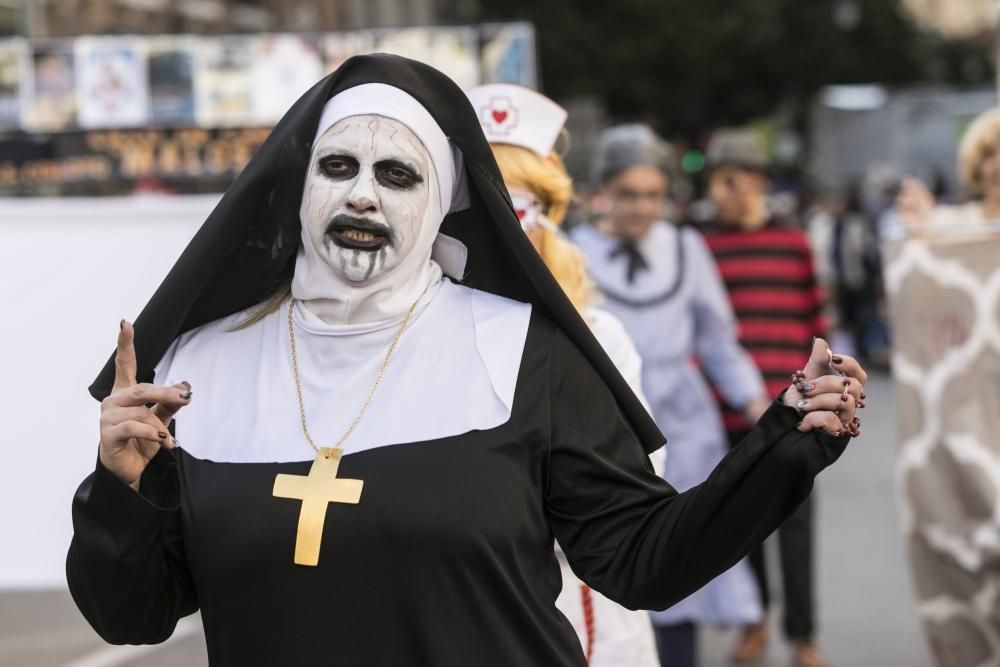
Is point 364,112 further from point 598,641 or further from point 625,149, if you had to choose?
point 625,149

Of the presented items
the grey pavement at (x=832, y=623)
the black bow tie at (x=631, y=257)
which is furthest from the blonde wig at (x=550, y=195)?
the grey pavement at (x=832, y=623)

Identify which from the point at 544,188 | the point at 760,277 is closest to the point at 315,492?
the point at 544,188

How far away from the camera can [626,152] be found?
19.2 ft

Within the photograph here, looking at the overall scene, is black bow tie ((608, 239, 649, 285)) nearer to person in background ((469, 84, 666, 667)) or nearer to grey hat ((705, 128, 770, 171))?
grey hat ((705, 128, 770, 171))

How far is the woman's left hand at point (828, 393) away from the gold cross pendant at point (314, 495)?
707 millimetres

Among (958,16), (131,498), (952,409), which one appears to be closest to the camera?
(131,498)

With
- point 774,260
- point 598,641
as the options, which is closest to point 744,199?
point 774,260

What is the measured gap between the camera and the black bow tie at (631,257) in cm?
598

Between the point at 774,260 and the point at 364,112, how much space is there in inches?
181

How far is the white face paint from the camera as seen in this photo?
2.71m

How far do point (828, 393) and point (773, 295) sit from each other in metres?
4.75

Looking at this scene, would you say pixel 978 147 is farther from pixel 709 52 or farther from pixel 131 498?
pixel 709 52

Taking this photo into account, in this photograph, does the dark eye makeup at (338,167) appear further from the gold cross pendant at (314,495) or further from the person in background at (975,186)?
the person in background at (975,186)

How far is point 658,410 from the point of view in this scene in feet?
20.1
